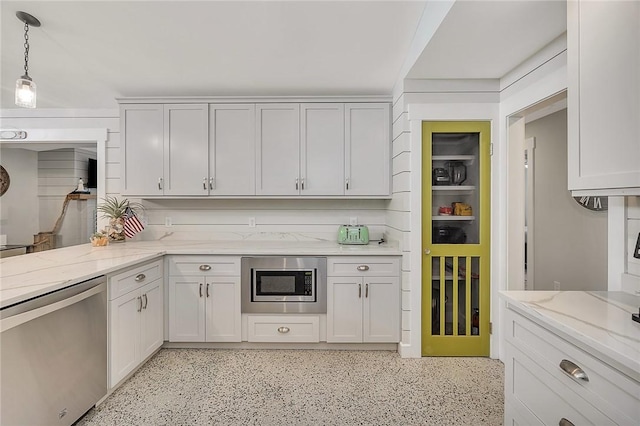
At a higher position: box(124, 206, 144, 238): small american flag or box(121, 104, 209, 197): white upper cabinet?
box(121, 104, 209, 197): white upper cabinet

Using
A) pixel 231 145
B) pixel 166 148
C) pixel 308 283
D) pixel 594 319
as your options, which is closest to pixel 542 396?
pixel 594 319

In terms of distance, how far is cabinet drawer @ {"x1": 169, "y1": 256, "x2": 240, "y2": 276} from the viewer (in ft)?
9.17

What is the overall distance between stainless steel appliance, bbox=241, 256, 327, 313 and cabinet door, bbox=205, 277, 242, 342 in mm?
80

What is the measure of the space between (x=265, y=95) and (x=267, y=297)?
1970mm

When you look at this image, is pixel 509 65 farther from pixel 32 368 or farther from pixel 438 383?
pixel 32 368

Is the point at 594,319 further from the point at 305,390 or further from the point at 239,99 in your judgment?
the point at 239,99

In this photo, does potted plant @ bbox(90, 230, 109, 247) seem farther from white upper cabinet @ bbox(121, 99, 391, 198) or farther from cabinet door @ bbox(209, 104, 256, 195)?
cabinet door @ bbox(209, 104, 256, 195)

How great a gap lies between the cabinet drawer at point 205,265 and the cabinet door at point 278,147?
771 millimetres

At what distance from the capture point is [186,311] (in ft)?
9.16

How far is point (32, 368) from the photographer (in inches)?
59.0

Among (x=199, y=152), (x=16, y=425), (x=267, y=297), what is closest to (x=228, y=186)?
(x=199, y=152)

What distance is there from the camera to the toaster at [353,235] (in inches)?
124

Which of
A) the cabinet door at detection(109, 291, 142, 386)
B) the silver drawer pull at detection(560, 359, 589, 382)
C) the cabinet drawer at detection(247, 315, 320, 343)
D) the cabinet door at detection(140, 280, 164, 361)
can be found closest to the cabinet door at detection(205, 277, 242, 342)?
the cabinet drawer at detection(247, 315, 320, 343)

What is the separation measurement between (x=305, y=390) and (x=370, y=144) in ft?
7.27
